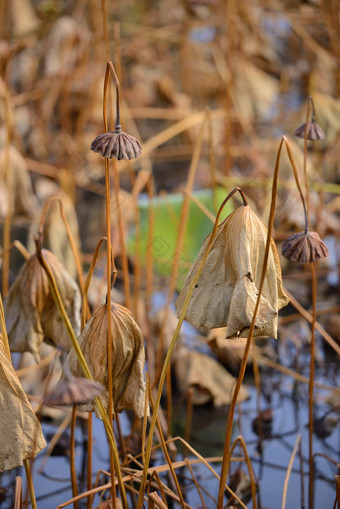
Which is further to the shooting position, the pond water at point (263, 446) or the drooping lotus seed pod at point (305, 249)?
the pond water at point (263, 446)

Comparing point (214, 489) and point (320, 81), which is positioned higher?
point (320, 81)

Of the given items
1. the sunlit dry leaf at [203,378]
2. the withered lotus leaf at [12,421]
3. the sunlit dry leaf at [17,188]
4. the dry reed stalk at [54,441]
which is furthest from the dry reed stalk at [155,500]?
the sunlit dry leaf at [17,188]

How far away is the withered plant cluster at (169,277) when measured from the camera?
1.52 ft

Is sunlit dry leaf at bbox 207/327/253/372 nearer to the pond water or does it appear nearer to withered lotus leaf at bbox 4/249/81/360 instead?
the pond water

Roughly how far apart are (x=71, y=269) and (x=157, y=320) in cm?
21

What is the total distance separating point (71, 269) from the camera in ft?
3.84

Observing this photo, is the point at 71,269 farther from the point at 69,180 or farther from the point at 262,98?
the point at 262,98

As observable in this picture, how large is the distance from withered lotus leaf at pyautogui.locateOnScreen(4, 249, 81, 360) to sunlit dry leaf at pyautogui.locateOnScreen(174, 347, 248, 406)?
1.35ft

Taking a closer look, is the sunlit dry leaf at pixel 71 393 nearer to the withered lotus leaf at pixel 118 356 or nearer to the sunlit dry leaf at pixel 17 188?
the withered lotus leaf at pixel 118 356

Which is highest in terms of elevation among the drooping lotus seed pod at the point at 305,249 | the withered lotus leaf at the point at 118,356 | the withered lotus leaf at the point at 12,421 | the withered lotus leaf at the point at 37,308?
the drooping lotus seed pod at the point at 305,249

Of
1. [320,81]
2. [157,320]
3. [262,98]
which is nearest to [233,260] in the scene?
[157,320]

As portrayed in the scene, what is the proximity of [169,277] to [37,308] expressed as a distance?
71cm

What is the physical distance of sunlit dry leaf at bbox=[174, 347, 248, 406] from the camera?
964 millimetres

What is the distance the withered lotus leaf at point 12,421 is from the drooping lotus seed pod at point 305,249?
0.21 metres
